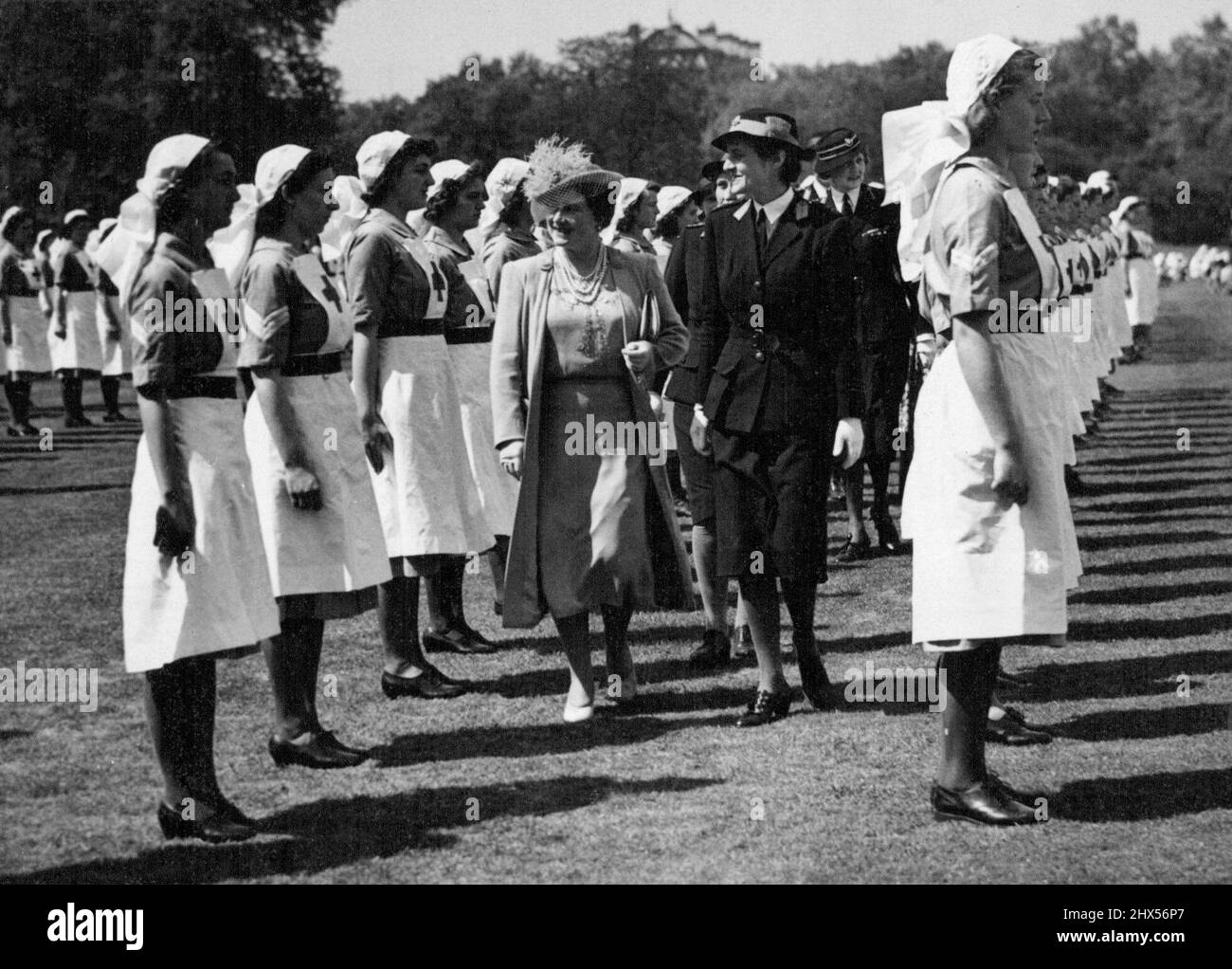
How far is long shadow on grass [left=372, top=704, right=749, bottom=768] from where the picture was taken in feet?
24.4

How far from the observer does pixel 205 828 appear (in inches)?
243

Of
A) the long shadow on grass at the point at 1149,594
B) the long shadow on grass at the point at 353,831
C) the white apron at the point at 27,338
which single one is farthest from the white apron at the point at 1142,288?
the long shadow on grass at the point at 353,831

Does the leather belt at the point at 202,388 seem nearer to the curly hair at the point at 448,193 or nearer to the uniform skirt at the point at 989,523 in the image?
the uniform skirt at the point at 989,523

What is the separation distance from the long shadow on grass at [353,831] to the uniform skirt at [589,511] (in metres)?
1.14

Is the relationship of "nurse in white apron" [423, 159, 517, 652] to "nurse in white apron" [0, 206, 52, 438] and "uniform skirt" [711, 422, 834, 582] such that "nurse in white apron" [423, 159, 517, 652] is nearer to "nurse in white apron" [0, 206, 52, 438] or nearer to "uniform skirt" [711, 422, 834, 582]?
"uniform skirt" [711, 422, 834, 582]

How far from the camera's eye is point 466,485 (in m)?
8.91

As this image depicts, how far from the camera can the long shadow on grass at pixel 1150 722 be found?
737cm

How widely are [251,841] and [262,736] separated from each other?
63.2 inches

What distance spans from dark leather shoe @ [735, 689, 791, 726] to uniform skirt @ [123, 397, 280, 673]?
2413 millimetres

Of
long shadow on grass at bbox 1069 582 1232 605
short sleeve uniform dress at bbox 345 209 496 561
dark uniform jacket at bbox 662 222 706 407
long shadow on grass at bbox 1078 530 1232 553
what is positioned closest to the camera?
dark uniform jacket at bbox 662 222 706 407

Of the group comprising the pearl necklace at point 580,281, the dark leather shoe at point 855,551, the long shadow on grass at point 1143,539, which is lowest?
the long shadow on grass at point 1143,539

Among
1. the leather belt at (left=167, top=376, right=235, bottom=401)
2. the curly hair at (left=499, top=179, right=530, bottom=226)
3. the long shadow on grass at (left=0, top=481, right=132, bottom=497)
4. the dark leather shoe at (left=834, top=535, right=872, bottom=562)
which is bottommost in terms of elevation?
the dark leather shoe at (left=834, top=535, right=872, bottom=562)

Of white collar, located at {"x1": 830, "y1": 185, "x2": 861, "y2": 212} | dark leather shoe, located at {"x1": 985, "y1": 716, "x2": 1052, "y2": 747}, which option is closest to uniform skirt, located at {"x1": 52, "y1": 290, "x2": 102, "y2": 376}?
white collar, located at {"x1": 830, "y1": 185, "x2": 861, "y2": 212}

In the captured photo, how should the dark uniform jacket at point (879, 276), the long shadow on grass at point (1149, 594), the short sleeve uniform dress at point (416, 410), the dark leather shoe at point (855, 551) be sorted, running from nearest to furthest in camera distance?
the short sleeve uniform dress at point (416, 410)
the long shadow on grass at point (1149, 594)
the dark uniform jacket at point (879, 276)
the dark leather shoe at point (855, 551)
